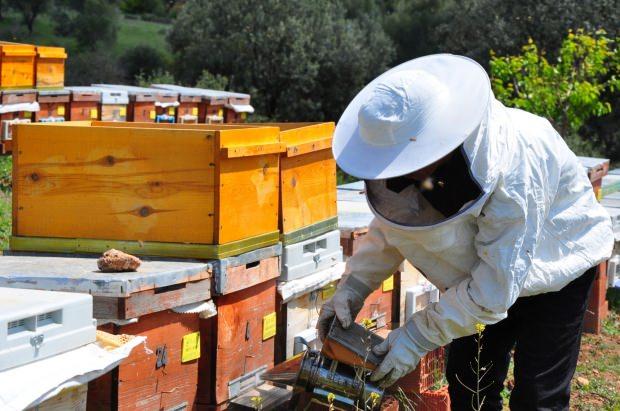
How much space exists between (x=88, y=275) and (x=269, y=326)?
102cm

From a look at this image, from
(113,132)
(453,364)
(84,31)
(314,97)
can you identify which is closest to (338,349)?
(453,364)

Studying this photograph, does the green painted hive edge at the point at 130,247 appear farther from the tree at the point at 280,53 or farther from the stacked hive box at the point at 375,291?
the tree at the point at 280,53

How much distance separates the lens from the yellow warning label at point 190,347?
3519 millimetres

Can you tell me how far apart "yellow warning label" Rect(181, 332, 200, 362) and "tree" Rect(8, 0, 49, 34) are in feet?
77.3

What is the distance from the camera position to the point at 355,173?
8.90ft

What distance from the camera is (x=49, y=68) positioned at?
1024cm

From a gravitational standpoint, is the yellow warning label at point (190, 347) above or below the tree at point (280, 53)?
below

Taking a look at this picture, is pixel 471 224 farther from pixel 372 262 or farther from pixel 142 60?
→ pixel 142 60

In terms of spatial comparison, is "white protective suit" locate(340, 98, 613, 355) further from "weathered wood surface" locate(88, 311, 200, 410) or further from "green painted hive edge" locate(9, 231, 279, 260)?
"weathered wood surface" locate(88, 311, 200, 410)

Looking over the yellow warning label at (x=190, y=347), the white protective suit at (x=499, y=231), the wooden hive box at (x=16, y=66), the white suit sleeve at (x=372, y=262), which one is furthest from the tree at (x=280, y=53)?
the white protective suit at (x=499, y=231)

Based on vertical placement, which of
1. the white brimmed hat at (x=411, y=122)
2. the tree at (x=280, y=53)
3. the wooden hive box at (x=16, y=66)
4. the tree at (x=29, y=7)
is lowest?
the white brimmed hat at (x=411, y=122)

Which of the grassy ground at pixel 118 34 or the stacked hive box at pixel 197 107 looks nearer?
the stacked hive box at pixel 197 107

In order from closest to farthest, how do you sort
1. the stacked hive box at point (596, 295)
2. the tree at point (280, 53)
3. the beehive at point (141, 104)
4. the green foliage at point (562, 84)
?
the stacked hive box at point (596, 295) < the green foliage at point (562, 84) < the beehive at point (141, 104) < the tree at point (280, 53)

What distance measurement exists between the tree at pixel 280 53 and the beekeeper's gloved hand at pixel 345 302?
1418 centimetres
